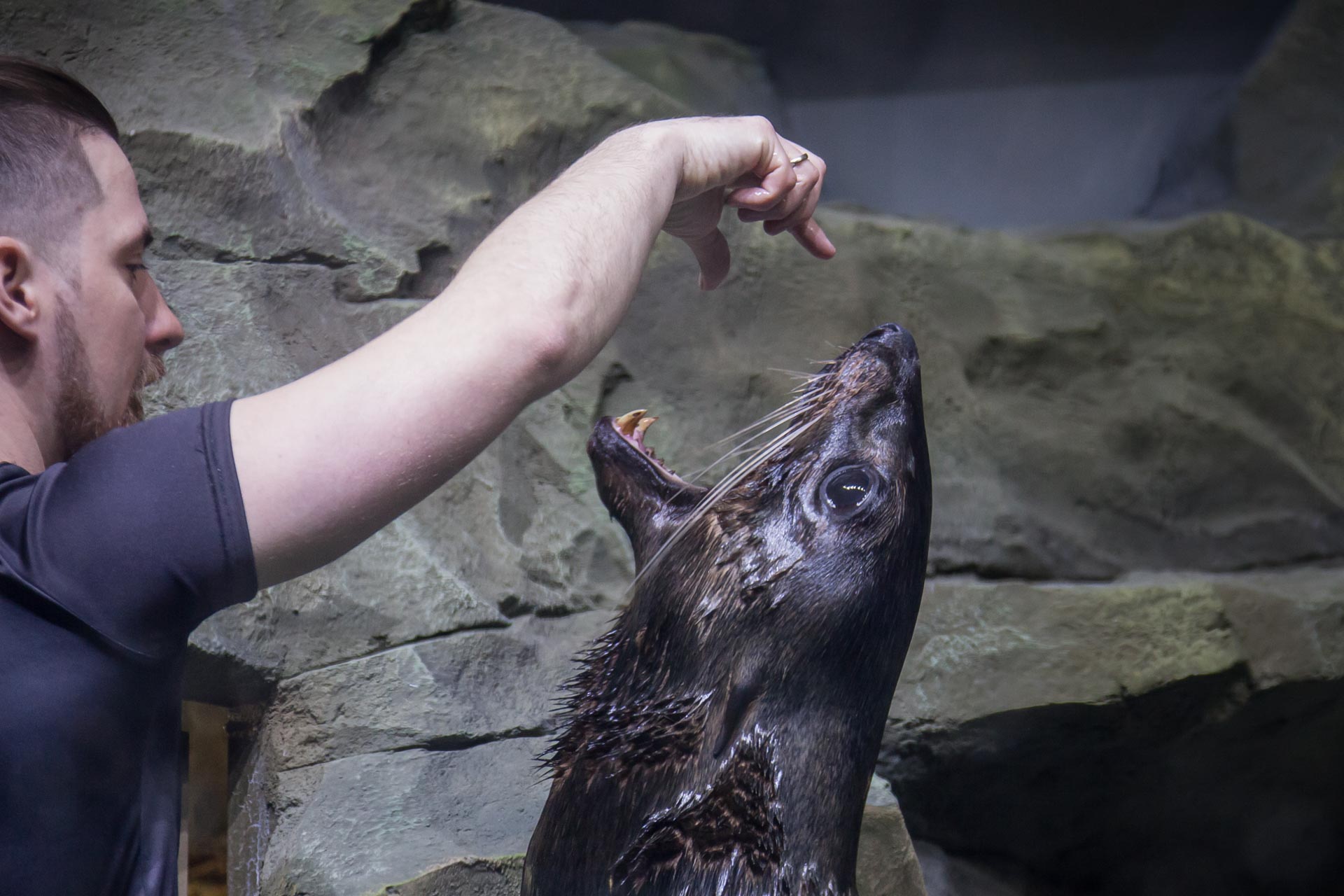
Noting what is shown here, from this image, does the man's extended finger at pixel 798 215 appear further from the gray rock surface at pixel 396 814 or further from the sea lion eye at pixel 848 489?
the gray rock surface at pixel 396 814

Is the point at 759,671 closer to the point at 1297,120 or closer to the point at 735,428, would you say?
the point at 735,428

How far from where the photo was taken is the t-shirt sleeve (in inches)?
36.3

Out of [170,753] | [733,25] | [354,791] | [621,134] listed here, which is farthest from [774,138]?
[733,25]

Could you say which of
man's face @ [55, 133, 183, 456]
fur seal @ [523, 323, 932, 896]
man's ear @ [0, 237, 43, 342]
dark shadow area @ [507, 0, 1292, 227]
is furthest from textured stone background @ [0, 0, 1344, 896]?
dark shadow area @ [507, 0, 1292, 227]

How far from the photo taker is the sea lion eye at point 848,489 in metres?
1.54

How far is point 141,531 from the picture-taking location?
920mm

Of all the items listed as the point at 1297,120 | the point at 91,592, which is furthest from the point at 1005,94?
the point at 91,592

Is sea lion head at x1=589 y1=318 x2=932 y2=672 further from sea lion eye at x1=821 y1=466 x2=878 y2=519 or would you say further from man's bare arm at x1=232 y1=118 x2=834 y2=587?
man's bare arm at x1=232 y1=118 x2=834 y2=587

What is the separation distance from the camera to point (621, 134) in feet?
4.22

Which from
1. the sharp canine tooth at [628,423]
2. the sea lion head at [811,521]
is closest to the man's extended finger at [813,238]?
the sea lion head at [811,521]

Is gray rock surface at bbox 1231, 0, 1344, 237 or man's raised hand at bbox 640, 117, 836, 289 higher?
man's raised hand at bbox 640, 117, 836, 289

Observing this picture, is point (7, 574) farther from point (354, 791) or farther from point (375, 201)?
point (375, 201)

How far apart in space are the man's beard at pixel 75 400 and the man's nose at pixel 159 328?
14cm

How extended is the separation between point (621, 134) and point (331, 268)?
1723 millimetres
